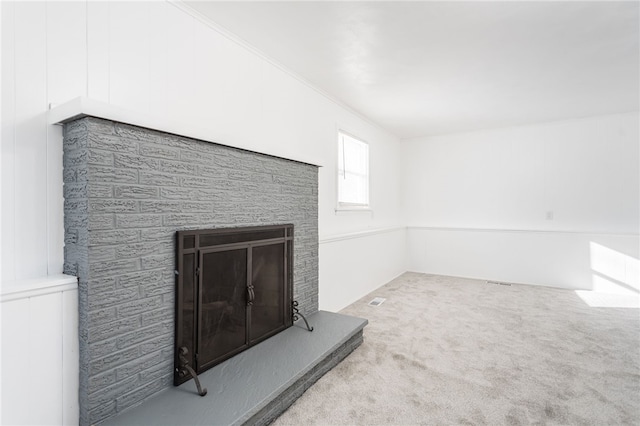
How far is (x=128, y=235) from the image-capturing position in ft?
5.06

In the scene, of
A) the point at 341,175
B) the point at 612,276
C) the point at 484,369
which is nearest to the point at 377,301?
the point at 341,175

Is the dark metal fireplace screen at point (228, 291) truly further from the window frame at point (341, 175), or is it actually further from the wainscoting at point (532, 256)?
the wainscoting at point (532, 256)

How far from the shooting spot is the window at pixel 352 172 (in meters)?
4.04

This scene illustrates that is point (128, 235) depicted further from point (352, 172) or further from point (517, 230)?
point (517, 230)

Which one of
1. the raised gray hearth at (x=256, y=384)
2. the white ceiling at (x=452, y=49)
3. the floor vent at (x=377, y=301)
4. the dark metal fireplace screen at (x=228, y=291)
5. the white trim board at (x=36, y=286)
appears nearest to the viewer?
the white trim board at (x=36, y=286)

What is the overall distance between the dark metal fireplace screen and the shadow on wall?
158 inches

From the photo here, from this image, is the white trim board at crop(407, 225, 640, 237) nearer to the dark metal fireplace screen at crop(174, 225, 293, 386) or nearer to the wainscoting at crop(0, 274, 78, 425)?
the dark metal fireplace screen at crop(174, 225, 293, 386)

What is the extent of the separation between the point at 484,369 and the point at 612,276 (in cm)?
348

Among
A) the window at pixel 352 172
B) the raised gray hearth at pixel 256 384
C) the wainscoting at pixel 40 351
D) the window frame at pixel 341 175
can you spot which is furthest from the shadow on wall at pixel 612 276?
the wainscoting at pixel 40 351

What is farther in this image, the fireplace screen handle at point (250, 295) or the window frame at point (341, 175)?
the window frame at point (341, 175)

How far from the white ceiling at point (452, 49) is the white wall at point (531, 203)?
2.63 feet

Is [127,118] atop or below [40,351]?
atop

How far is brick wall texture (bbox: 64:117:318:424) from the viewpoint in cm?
142

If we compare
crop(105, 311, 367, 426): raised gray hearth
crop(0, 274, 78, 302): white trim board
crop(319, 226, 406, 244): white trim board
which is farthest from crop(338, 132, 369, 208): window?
crop(0, 274, 78, 302): white trim board
